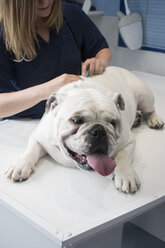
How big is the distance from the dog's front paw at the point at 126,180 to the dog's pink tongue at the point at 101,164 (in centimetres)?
6

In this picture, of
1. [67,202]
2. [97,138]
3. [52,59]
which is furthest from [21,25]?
[67,202]

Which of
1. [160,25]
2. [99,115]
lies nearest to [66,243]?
[99,115]

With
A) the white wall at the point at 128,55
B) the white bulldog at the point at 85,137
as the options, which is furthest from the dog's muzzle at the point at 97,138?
the white wall at the point at 128,55

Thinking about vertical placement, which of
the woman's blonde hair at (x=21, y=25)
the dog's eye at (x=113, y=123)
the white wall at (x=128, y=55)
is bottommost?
the white wall at (x=128, y=55)

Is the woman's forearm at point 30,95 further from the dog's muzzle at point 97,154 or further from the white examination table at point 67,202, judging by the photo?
the dog's muzzle at point 97,154

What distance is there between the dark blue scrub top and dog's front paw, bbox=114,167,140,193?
59 centimetres

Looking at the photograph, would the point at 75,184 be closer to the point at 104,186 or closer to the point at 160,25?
the point at 104,186

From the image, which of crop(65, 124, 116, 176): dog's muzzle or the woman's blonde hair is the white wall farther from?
crop(65, 124, 116, 176): dog's muzzle

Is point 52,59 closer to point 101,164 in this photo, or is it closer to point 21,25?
point 21,25

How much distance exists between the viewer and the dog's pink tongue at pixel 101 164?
84 cm

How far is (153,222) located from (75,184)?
71 centimetres

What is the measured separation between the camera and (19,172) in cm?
93

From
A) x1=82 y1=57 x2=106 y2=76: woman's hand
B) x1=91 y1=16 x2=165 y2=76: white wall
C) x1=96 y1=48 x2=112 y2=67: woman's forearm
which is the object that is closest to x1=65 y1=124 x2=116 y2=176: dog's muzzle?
x1=82 y1=57 x2=106 y2=76: woman's hand

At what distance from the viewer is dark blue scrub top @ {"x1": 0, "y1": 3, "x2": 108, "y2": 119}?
1263 millimetres
